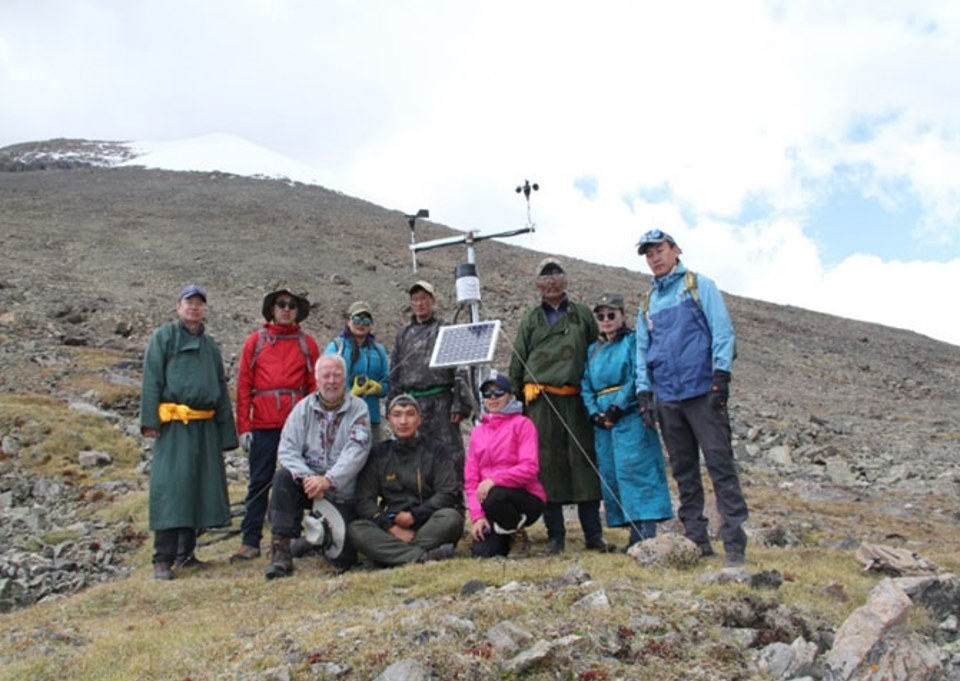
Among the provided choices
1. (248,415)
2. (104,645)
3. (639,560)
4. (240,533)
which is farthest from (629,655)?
(240,533)

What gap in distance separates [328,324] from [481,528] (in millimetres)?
20470

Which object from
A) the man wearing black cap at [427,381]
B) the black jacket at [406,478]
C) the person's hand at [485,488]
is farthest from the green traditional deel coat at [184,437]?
the person's hand at [485,488]

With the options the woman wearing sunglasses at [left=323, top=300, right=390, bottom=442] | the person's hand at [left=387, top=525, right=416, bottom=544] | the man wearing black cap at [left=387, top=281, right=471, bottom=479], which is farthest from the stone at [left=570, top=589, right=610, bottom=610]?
the woman wearing sunglasses at [left=323, top=300, right=390, bottom=442]

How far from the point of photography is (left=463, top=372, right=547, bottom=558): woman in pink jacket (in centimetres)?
692

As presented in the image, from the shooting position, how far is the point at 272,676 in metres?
4.11

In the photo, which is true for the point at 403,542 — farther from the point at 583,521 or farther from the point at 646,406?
the point at 646,406

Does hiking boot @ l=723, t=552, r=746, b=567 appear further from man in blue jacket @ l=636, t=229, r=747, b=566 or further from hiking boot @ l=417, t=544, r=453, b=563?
hiking boot @ l=417, t=544, r=453, b=563

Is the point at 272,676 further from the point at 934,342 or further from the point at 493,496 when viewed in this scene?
the point at 934,342

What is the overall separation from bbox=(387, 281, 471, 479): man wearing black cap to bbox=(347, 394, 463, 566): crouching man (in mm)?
483

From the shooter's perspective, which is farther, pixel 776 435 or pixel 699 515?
pixel 776 435

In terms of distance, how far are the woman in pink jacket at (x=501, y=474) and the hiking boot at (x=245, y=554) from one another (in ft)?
6.99

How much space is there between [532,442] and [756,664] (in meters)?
3.08

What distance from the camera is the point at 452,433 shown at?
25.9 ft

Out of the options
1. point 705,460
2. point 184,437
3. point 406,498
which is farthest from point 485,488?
point 184,437
